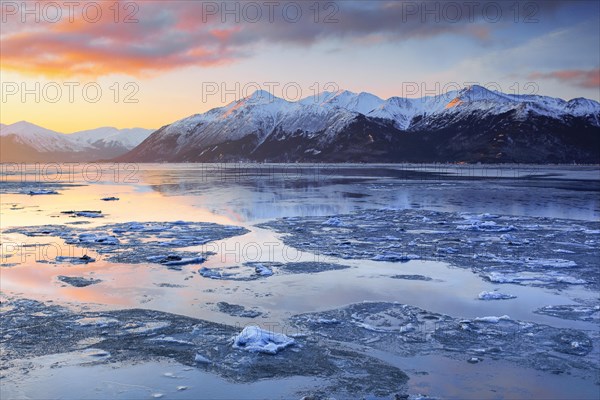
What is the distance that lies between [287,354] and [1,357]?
20.3 ft

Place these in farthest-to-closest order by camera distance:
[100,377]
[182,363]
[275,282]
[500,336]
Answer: [275,282] < [500,336] < [182,363] < [100,377]

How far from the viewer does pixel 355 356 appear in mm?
11641

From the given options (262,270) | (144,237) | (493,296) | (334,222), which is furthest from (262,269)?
(334,222)

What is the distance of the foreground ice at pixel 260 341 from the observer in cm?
1177

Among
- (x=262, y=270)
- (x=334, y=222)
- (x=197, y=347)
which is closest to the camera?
(x=197, y=347)

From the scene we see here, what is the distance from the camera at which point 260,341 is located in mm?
12062

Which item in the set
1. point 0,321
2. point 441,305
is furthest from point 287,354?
point 0,321

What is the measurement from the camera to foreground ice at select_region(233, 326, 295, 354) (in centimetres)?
1177

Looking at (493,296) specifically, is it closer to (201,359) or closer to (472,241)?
(201,359)

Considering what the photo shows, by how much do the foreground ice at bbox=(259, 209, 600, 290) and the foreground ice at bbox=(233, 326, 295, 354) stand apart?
30.3 ft

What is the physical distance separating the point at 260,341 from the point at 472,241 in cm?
1725

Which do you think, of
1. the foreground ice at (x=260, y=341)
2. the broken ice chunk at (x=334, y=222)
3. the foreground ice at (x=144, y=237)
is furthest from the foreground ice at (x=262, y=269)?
the broken ice chunk at (x=334, y=222)

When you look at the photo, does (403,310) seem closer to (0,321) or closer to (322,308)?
(322,308)

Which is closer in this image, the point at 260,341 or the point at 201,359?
the point at 201,359
